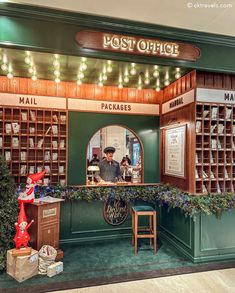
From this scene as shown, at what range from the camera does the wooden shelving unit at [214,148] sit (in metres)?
3.49

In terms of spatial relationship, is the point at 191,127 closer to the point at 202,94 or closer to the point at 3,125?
the point at 202,94

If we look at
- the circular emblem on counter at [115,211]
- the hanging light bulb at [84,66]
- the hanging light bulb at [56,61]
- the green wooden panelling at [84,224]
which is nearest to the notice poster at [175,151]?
the circular emblem on counter at [115,211]

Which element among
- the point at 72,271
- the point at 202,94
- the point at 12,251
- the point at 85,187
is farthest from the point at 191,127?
the point at 12,251

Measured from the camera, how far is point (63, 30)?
8.97ft

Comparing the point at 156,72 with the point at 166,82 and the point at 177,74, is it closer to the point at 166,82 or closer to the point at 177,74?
the point at 177,74

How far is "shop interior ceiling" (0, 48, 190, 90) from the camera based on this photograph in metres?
3.05

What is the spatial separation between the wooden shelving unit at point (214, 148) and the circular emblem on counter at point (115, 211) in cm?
145

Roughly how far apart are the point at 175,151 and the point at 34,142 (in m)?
2.45

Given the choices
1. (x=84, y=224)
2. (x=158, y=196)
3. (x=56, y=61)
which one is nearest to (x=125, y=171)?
(x=158, y=196)

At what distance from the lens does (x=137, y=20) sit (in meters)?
2.89

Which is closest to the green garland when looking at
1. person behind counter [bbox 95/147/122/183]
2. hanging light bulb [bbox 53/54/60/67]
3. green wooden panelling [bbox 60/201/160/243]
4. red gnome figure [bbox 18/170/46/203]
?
green wooden panelling [bbox 60/201/160/243]

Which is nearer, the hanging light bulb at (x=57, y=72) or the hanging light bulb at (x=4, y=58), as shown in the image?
the hanging light bulb at (x=4, y=58)

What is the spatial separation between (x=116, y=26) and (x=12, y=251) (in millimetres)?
3090

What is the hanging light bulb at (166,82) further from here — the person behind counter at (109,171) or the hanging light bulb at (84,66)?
the person behind counter at (109,171)
